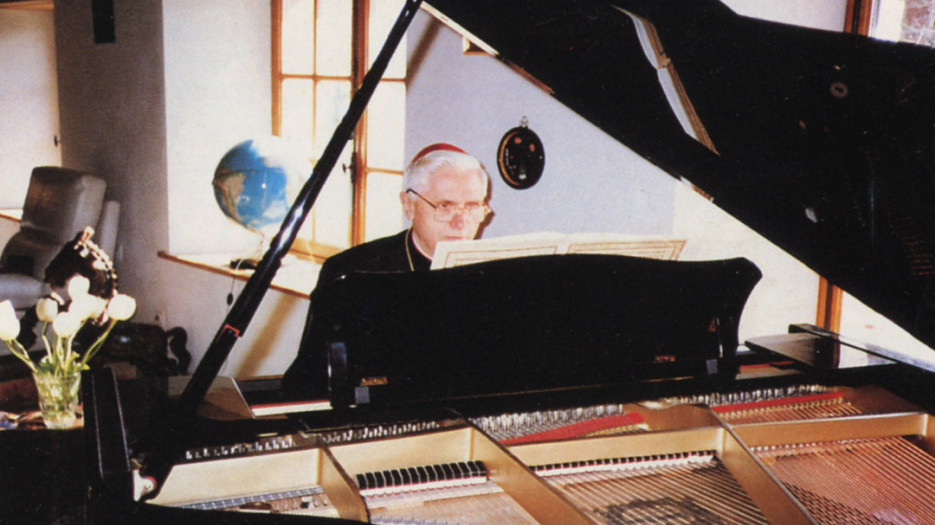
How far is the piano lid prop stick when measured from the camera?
1.21 metres

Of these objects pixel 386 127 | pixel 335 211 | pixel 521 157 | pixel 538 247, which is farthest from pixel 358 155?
pixel 538 247

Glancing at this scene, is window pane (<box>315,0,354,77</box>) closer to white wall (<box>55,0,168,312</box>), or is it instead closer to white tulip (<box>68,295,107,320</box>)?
white wall (<box>55,0,168,312</box>)

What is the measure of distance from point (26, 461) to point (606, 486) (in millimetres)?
850

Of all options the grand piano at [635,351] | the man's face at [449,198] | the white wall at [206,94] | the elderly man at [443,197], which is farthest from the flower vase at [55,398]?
the white wall at [206,94]

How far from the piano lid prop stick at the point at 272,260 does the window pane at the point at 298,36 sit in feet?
8.70

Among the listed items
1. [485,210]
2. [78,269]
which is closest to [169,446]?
[485,210]

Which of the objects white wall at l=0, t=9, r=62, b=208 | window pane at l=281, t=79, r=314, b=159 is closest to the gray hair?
window pane at l=281, t=79, r=314, b=159

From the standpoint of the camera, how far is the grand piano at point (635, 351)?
46.8 inches

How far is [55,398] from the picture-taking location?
2307mm

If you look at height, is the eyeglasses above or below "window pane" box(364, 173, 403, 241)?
above

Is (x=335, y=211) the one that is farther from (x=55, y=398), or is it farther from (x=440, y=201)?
(x=55, y=398)

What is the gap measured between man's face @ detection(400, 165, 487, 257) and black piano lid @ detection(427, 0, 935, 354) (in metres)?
0.84

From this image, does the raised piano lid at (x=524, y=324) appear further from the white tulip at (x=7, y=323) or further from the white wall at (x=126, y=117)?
the white wall at (x=126, y=117)

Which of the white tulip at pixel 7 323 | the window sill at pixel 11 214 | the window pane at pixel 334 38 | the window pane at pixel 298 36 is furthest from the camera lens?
the window sill at pixel 11 214
